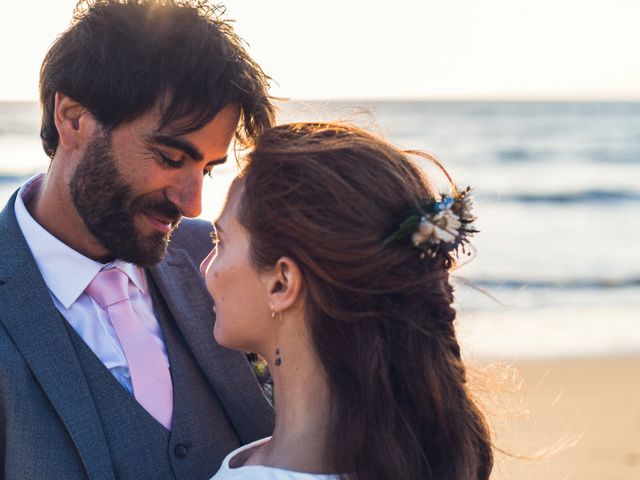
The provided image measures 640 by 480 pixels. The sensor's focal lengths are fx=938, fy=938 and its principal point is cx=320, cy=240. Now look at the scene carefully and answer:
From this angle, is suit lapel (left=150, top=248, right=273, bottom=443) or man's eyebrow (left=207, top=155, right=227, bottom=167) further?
man's eyebrow (left=207, top=155, right=227, bottom=167)

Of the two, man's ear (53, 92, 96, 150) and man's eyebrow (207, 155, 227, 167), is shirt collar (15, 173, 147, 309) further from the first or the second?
man's eyebrow (207, 155, 227, 167)

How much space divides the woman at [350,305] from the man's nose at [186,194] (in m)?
0.66

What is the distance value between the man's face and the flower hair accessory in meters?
0.94

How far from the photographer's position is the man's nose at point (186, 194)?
2.89 meters

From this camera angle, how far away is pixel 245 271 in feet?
7.30

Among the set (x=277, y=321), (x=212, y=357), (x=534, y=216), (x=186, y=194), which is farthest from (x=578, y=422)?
(x=534, y=216)

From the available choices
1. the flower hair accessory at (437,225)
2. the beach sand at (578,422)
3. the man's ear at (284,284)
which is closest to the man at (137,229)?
the man's ear at (284,284)

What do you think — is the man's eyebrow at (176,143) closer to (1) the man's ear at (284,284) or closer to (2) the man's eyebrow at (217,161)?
(2) the man's eyebrow at (217,161)

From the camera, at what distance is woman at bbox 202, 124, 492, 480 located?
210cm

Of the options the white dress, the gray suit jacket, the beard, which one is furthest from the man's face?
the white dress

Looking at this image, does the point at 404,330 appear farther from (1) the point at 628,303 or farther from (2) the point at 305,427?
(1) the point at 628,303

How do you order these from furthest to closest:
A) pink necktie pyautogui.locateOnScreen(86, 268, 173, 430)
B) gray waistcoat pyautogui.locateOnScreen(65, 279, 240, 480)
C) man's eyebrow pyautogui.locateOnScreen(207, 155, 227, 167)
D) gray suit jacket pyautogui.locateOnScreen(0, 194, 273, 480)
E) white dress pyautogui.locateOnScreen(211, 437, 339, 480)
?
1. man's eyebrow pyautogui.locateOnScreen(207, 155, 227, 167)
2. pink necktie pyautogui.locateOnScreen(86, 268, 173, 430)
3. gray waistcoat pyautogui.locateOnScreen(65, 279, 240, 480)
4. gray suit jacket pyautogui.locateOnScreen(0, 194, 273, 480)
5. white dress pyautogui.locateOnScreen(211, 437, 339, 480)

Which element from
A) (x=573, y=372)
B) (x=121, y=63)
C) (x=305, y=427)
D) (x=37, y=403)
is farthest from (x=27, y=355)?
(x=573, y=372)

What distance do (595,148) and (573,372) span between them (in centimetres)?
1978
